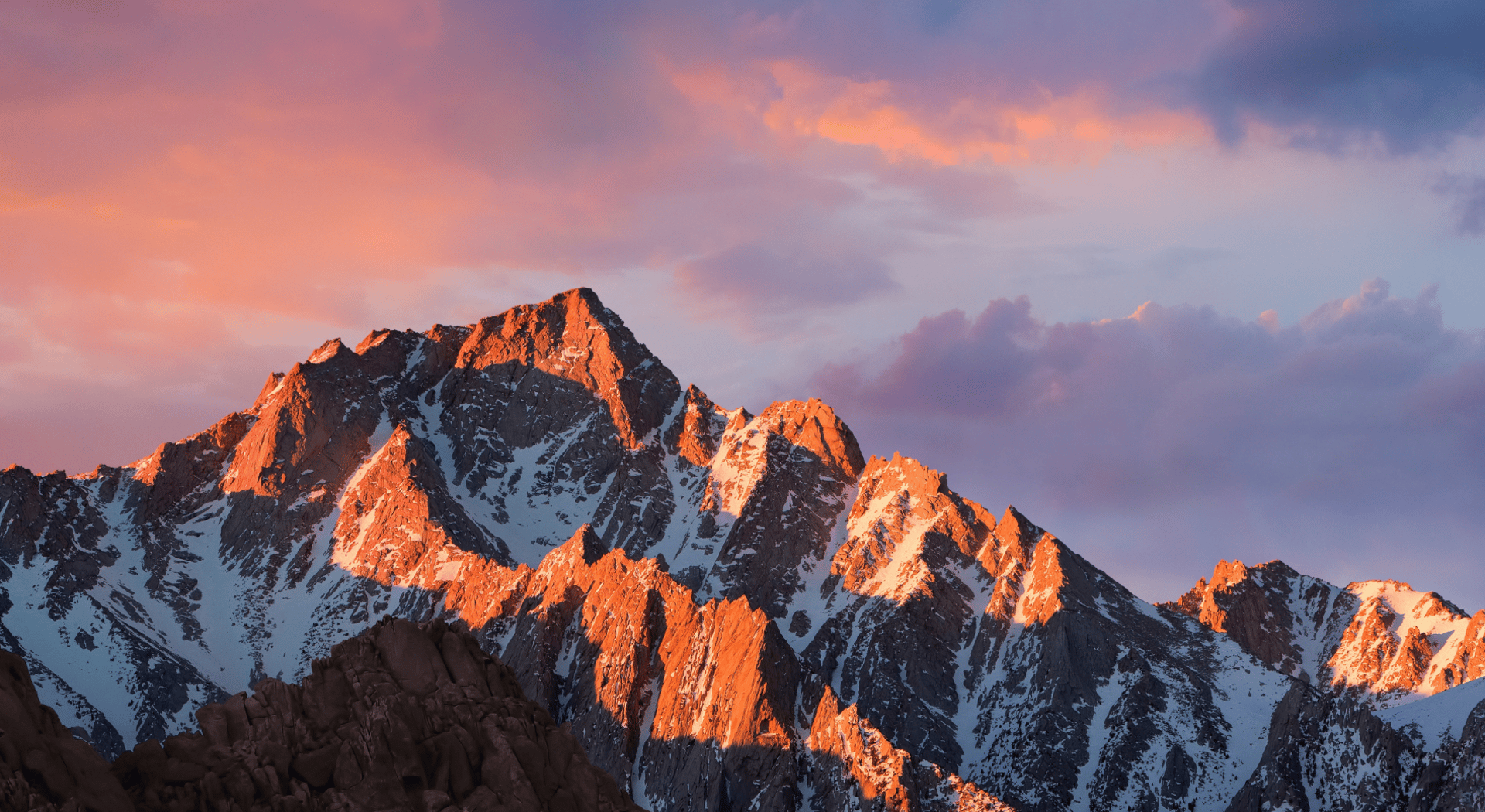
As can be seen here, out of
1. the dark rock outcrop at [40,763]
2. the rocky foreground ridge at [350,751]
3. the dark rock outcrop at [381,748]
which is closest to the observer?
the dark rock outcrop at [40,763]

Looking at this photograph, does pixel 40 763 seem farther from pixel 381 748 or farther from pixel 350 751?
pixel 381 748

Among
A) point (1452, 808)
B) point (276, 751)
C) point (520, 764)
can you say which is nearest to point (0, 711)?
point (276, 751)

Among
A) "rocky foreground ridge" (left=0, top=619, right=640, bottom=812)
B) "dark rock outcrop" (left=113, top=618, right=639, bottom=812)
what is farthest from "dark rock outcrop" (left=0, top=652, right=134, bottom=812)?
"dark rock outcrop" (left=113, top=618, right=639, bottom=812)

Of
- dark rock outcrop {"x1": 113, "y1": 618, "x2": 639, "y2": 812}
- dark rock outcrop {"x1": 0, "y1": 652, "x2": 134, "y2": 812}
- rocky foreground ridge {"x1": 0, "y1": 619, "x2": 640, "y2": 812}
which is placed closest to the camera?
dark rock outcrop {"x1": 0, "y1": 652, "x2": 134, "y2": 812}

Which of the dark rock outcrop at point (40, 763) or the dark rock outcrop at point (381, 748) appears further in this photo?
the dark rock outcrop at point (381, 748)

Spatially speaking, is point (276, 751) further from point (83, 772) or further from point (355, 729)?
point (83, 772)

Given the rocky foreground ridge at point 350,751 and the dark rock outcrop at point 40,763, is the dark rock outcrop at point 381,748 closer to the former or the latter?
the rocky foreground ridge at point 350,751

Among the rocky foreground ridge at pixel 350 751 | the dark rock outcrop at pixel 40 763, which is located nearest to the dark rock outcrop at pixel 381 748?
the rocky foreground ridge at pixel 350 751

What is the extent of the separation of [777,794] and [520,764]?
124 metres

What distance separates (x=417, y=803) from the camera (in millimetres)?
76438

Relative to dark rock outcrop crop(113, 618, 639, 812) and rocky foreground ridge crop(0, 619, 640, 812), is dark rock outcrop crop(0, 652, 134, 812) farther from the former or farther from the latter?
dark rock outcrop crop(113, 618, 639, 812)

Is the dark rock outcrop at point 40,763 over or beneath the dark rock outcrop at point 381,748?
beneath

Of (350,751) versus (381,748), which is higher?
(381,748)

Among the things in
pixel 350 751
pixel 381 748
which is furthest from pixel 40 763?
pixel 381 748
